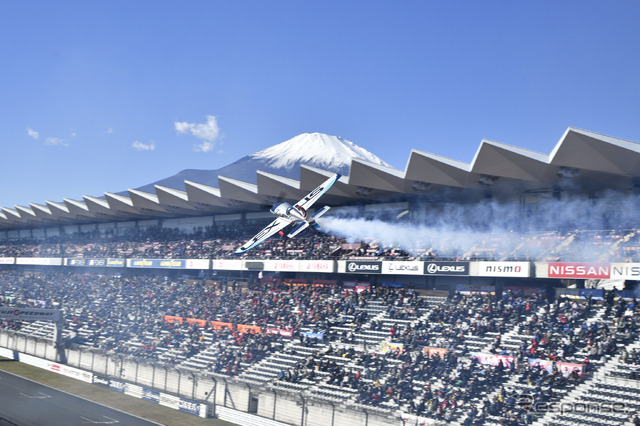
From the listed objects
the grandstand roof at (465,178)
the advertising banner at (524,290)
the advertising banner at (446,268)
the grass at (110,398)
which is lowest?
the grass at (110,398)

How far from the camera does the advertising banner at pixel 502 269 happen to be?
34.2 meters

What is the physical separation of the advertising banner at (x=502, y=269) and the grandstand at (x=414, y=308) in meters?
0.09

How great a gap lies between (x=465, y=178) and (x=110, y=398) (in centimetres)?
2848

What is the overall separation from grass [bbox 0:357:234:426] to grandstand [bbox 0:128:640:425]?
1499 millimetres

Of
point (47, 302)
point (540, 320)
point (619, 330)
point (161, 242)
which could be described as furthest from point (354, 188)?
point (47, 302)

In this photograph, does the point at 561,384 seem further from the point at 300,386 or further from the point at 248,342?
the point at 248,342

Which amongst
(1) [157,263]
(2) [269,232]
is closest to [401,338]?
(2) [269,232]

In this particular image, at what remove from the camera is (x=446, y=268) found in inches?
1484

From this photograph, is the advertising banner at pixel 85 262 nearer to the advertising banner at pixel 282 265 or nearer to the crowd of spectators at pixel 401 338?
the crowd of spectators at pixel 401 338

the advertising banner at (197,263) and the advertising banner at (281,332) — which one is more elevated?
the advertising banner at (197,263)

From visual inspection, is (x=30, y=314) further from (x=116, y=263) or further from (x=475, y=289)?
(x=475, y=289)

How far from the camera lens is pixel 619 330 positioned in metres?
29.9

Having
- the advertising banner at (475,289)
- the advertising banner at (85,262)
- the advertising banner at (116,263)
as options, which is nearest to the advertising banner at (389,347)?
the advertising banner at (475,289)

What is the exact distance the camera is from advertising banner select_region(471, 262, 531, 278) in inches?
1345
